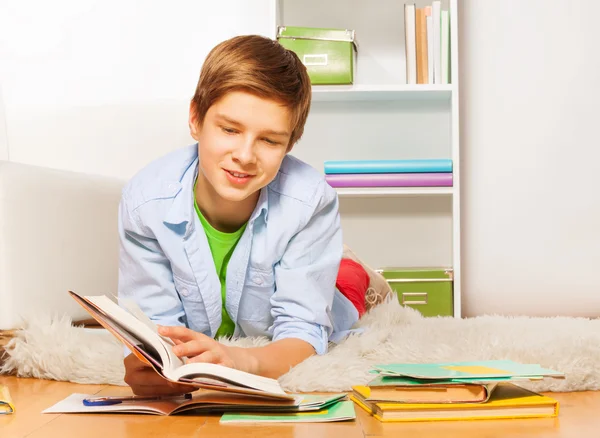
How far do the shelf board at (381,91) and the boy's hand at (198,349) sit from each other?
58.7 inches

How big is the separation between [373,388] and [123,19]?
206 cm

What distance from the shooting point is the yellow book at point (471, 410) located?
971 millimetres

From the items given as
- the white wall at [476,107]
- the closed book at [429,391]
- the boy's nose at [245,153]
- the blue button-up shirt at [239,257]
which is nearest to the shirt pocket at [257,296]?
the blue button-up shirt at [239,257]

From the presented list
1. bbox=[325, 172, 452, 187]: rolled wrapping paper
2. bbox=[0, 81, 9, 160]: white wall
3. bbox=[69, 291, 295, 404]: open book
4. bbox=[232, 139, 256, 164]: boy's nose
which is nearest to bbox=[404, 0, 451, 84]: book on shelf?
bbox=[325, 172, 452, 187]: rolled wrapping paper

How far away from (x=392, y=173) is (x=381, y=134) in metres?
0.36

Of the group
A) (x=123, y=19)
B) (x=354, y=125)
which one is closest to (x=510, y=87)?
(x=354, y=125)

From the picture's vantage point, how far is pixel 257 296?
1.44 m

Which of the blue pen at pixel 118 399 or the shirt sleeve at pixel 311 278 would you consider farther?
the shirt sleeve at pixel 311 278

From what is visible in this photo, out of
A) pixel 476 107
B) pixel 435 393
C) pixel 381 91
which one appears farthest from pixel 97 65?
pixel 435 393

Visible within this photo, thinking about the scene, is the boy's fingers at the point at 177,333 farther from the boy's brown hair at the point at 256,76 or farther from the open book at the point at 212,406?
the boy's brown hair at the point at 256,76

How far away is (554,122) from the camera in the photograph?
2541mm

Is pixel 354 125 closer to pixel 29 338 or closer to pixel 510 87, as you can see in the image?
pixel 510 87

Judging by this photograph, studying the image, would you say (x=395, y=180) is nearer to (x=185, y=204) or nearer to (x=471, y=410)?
(x=185, y=204)

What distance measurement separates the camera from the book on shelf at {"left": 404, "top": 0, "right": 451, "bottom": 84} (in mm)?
2391
